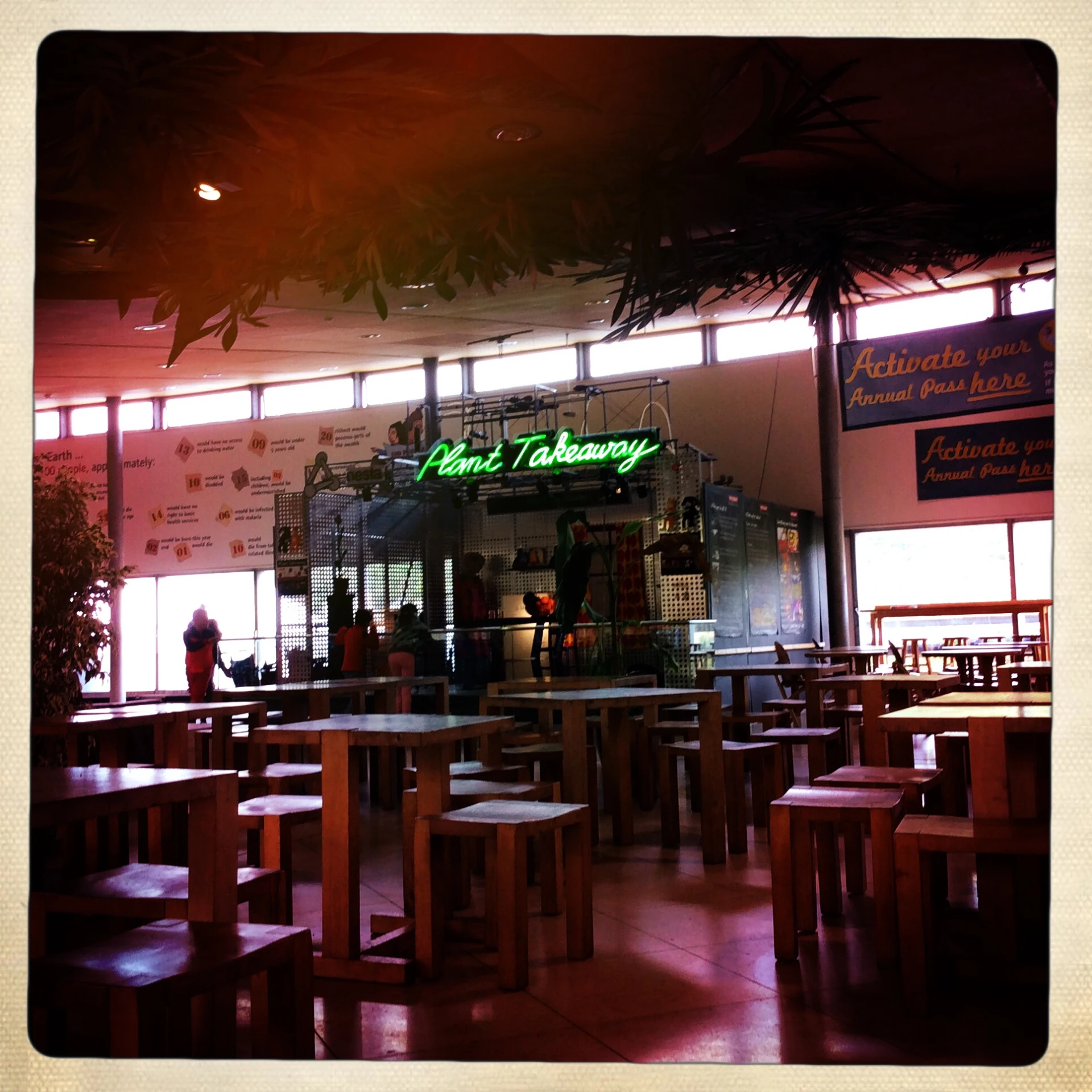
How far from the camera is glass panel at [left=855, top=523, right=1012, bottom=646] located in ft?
41.6

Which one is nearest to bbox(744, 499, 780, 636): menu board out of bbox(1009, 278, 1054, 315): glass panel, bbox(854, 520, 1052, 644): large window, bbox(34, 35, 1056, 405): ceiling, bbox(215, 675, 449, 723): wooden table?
bbox(854, 520, 1052, 644): large window

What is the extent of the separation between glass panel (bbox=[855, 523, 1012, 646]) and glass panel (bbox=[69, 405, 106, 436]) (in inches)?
349

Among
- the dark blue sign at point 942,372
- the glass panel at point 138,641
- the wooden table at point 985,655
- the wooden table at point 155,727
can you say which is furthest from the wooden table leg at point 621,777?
the glass panel at point 138,641

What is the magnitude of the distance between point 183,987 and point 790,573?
37.2ft

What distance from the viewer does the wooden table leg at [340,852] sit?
3371mm

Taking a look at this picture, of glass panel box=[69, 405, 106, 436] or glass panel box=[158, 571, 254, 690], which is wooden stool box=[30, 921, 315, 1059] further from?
glass panel box=[158, 571, 254, 690]

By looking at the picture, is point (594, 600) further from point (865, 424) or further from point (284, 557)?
point (865, 424)

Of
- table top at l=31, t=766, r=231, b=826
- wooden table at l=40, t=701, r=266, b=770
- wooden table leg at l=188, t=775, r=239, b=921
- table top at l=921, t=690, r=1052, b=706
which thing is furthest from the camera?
wooden table at l=40, t=701, r=266, b=770

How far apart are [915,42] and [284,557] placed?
9.90 metres

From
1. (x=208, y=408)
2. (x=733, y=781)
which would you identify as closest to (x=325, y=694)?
(x=733, y=781)

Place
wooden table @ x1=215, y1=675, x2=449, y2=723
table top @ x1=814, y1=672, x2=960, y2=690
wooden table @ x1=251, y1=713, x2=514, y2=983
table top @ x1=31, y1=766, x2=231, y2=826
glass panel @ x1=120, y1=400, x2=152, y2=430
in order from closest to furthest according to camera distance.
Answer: table top @ x1=31, y1=766, x2=231, y2=826 → wooden table @ x1=251, y1=713, x2=514, y2=983 → table top @ x1=814, y1=672, x2=960, y2=690 → wooden table @ x1=215, y1=675, x2=449, y2=723 → glass panel @ x1=120, y1=400, x2=152, y2=430

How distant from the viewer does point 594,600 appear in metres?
12.8

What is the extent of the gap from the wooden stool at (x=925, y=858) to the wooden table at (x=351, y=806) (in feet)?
4.30

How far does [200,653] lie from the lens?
25.6 feet
